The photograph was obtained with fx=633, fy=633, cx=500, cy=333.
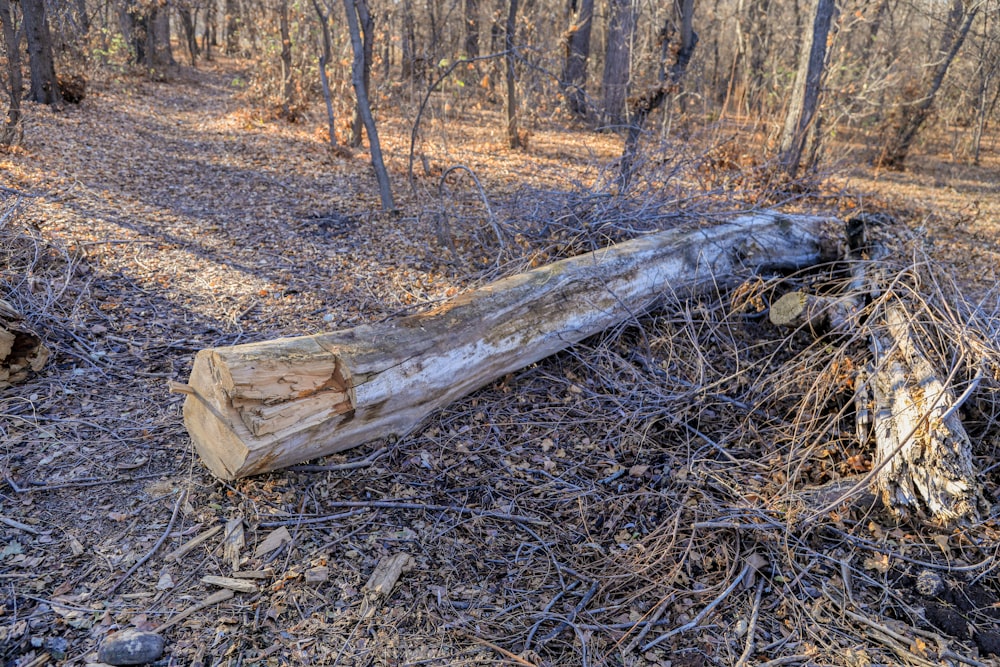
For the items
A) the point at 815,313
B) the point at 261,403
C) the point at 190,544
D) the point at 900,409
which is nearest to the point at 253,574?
the point at 190,544

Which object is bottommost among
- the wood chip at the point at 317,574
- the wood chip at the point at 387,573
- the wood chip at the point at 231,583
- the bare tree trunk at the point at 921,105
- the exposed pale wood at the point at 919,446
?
the wood chip at the point at 387,573

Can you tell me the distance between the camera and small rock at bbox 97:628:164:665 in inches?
81.6

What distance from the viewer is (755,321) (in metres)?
4.37

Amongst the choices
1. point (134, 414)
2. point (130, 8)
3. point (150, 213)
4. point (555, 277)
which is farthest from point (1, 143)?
point (130, 8)

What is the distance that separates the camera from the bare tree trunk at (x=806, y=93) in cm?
757

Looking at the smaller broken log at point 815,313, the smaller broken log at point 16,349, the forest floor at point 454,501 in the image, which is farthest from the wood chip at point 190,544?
the smaller broken log at point 815,313

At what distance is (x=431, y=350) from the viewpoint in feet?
10.5

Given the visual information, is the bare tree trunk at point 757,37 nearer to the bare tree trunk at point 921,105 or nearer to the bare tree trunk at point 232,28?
the bare tree trunk at point 921,105

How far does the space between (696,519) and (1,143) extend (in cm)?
820

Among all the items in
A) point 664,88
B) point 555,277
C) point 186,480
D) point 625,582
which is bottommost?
point 625,582

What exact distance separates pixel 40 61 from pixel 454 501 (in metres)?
10.9

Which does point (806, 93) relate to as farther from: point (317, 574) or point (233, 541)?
→ point (233, 541)

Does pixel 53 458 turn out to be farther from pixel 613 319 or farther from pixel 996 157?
pixel 996 157

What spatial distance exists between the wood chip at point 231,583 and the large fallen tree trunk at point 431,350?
1.48 feet
